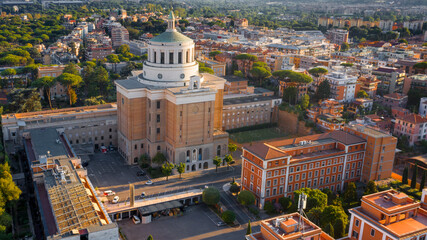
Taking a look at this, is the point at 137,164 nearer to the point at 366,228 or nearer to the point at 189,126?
the point at 189,126

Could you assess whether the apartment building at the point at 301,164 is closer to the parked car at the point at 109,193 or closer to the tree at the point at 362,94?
the parked car at the point at 109,193

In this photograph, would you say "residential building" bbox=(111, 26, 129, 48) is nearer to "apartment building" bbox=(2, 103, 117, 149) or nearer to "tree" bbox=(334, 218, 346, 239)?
"apartment building" bbox=(2, 103, 117, 149)

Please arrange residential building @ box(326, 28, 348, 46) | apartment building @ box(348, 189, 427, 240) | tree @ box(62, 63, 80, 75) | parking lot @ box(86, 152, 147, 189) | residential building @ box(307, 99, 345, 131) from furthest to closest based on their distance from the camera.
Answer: residential building @ box(326, 28, 348, 46)
tree @ box(62, 63, 80, 75)
residential building @ box(307, 99, 345, 131)
parking lot @ box(86, 152, 147, 189)
apartment building @ box(348, 189, 427, 240)

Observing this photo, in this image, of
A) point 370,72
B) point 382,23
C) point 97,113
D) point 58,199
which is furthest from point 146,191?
point 382,23

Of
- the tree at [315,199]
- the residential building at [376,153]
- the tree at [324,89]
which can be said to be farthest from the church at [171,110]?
the tree at [324,89]

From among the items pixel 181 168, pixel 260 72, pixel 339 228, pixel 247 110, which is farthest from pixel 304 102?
pixel 339 228

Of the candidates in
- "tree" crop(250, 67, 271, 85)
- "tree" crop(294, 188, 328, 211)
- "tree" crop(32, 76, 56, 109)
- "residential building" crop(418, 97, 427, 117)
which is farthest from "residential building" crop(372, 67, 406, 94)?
"tree" crop(32, 76, 56, 109)

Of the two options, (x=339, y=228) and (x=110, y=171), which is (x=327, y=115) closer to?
(x=339, y=228)
